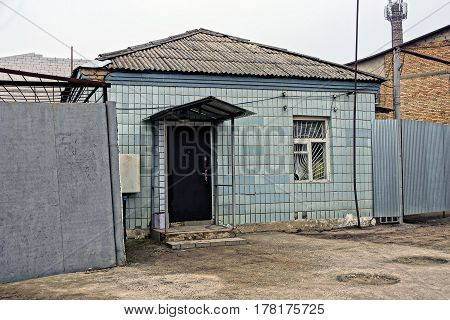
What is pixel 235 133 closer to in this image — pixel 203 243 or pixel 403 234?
pixel 203 243

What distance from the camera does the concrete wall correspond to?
5867mm

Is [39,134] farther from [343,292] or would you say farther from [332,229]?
[332,229]

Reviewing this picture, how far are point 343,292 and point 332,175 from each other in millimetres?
6083

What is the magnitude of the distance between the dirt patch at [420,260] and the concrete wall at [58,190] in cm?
412

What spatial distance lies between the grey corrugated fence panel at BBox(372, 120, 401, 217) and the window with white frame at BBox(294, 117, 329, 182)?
1.33 metres

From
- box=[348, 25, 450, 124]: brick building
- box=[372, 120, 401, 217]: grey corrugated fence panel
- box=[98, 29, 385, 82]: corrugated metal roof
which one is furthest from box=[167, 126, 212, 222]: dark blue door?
box=[348, 25, 450, 124]: brick building

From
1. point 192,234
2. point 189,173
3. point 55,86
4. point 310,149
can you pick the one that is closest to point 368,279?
point 192,234

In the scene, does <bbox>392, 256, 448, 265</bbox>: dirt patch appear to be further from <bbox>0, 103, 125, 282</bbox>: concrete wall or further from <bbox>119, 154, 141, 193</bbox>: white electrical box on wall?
<bbox>119, 154, 141, 193</bbox>: white electrical box on wall

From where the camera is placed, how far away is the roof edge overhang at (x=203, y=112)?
27.5ft

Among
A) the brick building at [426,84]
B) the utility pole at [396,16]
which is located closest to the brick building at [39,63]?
the brick building at [426,84]

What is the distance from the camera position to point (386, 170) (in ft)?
36.2

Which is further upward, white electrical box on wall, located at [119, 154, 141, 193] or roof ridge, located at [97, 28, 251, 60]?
roof ridge, located at [97, 28, 251, 60]

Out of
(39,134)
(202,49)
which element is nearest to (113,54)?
(202,49)

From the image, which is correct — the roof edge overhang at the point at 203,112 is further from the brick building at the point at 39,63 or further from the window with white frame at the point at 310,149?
the brick building at the point at 39,63
